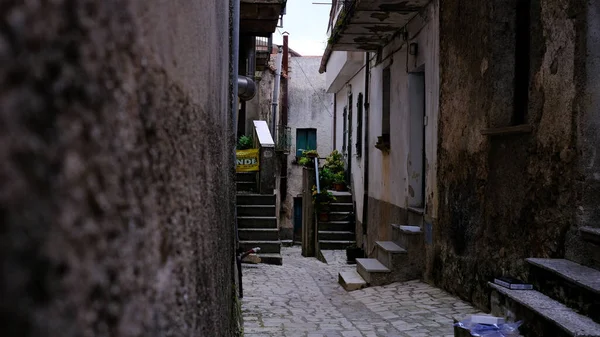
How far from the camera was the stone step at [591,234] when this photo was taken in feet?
12.6

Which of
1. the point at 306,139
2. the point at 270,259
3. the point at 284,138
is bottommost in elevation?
the point at 270,259

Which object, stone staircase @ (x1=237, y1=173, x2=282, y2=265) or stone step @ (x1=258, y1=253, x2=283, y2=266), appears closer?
stone step @ (x1=258, y1=253, x2=283, y2=266)

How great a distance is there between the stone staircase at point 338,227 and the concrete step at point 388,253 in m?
5.20

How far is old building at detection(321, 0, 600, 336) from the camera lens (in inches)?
163

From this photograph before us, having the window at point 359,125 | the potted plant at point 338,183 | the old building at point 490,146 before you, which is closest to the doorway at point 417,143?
the old building at point 490,146

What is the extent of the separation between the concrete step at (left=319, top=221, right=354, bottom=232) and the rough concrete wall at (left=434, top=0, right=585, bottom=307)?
7167 millimetres

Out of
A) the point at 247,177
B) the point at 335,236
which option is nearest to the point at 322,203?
the point at 335,236

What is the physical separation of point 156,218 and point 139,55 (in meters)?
0.24

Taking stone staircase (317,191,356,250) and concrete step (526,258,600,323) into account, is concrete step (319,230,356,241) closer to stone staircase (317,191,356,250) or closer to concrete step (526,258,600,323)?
stone staircase (317,191,356,250)

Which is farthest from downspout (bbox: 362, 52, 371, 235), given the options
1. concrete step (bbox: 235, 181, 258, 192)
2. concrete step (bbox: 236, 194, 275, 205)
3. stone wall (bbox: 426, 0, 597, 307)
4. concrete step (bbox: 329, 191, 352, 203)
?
stone wall (bbox: 426, 0, 597, 307)

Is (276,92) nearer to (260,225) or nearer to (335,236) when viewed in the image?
(335,236)

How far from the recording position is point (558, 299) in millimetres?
3891

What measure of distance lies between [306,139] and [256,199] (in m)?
12.8

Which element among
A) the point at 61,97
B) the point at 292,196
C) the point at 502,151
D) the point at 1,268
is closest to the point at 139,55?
the point at 61,97
